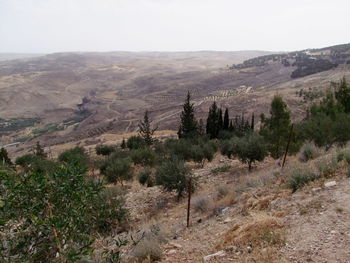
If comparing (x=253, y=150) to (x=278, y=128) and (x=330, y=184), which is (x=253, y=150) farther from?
(x=330, y=184)

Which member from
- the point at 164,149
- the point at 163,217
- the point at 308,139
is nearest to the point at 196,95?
the point at 164,149

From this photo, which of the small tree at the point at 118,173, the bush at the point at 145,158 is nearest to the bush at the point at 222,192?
the small tree at the point at 118,173

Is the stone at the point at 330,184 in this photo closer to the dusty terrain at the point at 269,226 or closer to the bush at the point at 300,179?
the dusty terrain at the point at 269,226

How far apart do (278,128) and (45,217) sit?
1826cm

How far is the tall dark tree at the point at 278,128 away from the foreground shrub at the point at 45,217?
690 inches

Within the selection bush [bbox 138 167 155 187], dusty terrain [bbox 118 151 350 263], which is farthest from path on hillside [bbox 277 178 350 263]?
bush [bbox 138 167 155 187]

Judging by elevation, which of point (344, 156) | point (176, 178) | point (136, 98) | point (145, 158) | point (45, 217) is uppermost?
point (45, 217)

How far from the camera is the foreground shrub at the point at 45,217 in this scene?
161 inches

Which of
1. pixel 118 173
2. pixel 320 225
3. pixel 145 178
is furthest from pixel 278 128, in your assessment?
pixel 320 225

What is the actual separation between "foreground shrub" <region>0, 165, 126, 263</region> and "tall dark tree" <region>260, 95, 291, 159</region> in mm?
17529

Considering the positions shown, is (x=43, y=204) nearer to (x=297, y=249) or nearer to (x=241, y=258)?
(x=241, y=258)

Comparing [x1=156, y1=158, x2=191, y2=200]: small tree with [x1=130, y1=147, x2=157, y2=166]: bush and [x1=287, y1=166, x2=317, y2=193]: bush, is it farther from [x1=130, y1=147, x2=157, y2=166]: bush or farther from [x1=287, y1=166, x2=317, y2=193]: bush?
[x1=130, y1=147, x2=157, y2=166]: bush

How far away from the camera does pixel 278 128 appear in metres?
20.3

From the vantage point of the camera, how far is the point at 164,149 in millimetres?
33344
